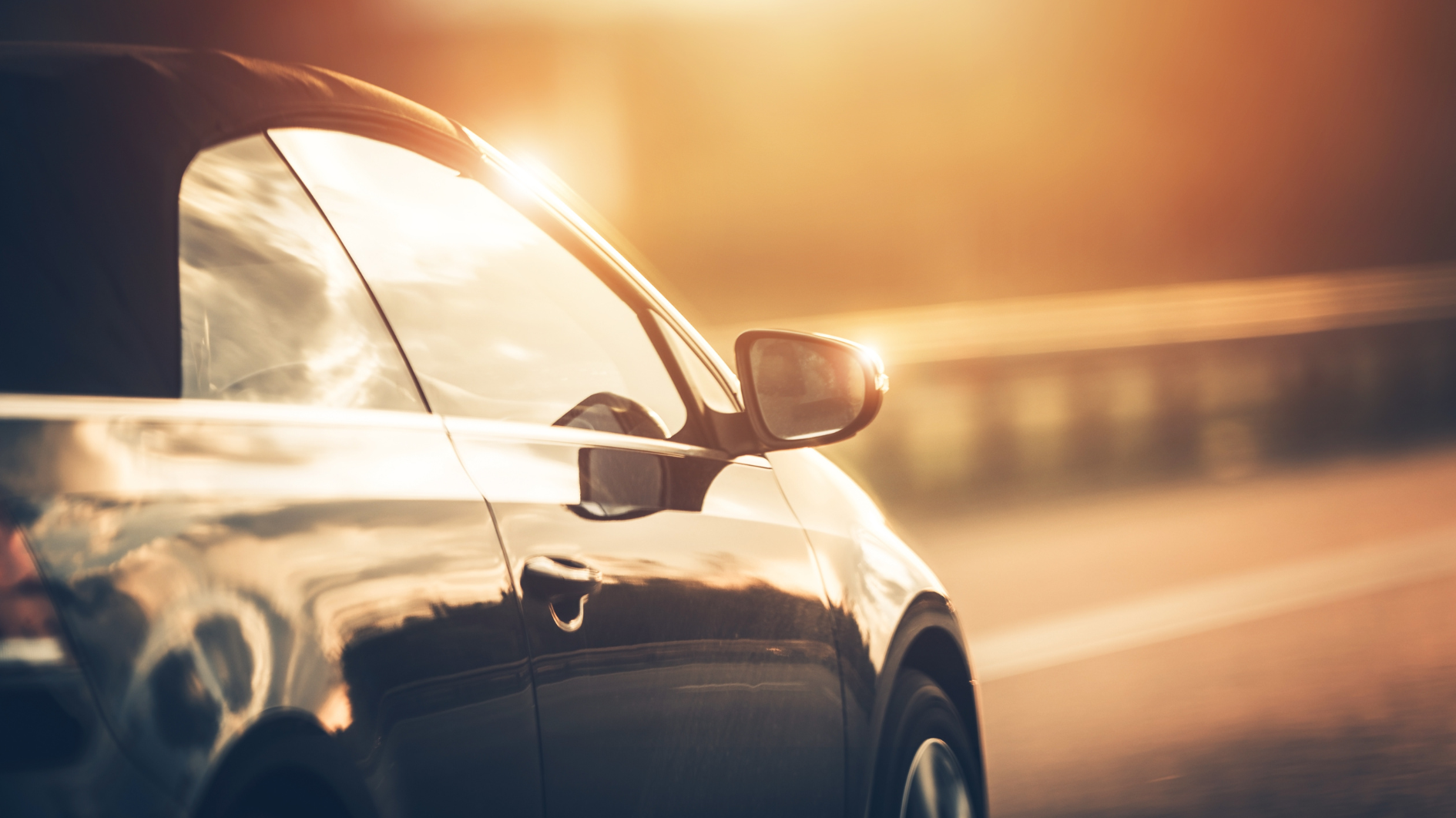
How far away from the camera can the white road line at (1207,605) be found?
712 cm

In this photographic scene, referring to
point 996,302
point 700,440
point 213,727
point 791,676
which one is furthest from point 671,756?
point 996,302

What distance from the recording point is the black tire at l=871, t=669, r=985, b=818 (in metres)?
3.12

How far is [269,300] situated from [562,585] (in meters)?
0.52

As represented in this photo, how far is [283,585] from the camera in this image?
5.55 feet

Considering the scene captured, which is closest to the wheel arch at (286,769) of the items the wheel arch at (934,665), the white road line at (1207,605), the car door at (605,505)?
the car door at (605,505)

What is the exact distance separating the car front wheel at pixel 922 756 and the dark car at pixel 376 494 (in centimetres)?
3

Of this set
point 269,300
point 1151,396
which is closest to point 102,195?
point 269,300

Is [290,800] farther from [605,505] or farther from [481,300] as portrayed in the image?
[481,300]

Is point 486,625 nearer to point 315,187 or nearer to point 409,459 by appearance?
point 409,459

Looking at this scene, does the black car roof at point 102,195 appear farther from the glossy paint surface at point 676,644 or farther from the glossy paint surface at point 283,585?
the glossy paint surface at point 676,644

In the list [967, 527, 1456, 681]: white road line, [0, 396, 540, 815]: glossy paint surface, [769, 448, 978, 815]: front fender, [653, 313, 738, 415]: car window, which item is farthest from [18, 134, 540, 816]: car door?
[967, 527, 1456, 681]: white road line

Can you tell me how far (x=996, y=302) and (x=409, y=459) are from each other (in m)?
34.3

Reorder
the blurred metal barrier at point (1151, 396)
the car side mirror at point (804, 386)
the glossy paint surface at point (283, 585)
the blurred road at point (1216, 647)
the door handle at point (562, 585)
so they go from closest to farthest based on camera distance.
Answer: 1. the glossy paint surface at point (283, 585)
2. the door handle at point (562, 585)
3. the car side mirror at point (804, 386)
4. the blurred road at point (1216, 647)
5. the blurred metal barrier at point (1151, 396)

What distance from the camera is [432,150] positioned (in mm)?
2525
